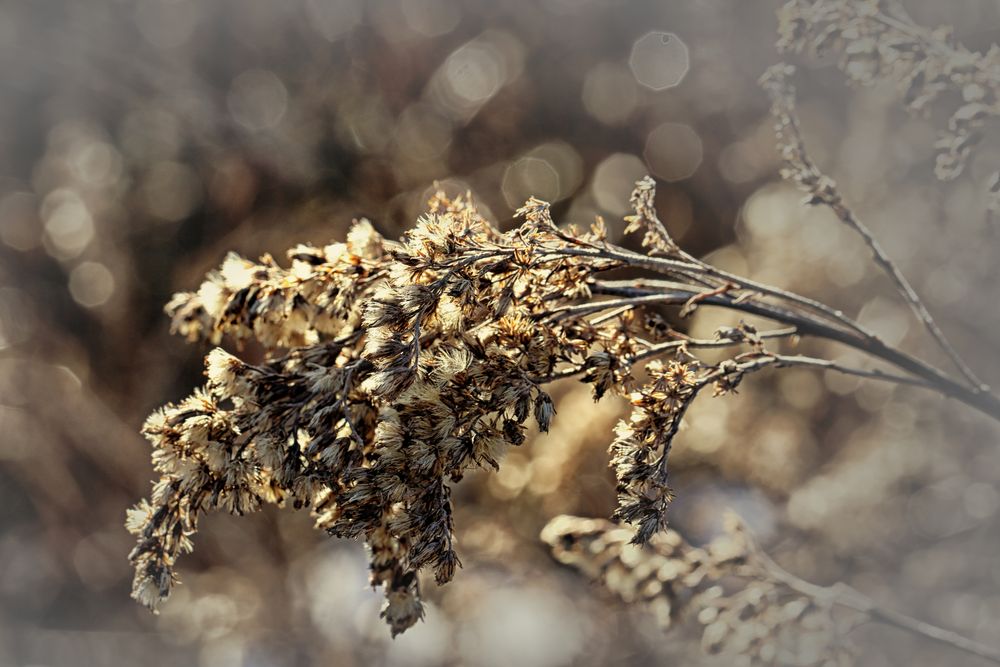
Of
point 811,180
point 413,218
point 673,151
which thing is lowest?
point 811,180

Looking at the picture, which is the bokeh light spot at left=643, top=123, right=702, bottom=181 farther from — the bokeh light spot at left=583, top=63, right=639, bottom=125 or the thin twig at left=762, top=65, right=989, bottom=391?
the thin twig at left=762, top=65, right=989, bottom=391

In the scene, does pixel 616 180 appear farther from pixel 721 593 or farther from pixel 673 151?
pixel 721 593

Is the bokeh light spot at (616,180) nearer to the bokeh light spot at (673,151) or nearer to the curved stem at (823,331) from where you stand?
the bokeh light spot at (673,151)

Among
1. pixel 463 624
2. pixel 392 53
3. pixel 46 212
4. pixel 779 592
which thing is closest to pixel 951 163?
pixel 779 592

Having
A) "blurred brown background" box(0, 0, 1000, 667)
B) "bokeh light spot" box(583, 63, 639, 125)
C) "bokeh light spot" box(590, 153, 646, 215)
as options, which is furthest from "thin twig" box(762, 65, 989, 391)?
"bokeh light spot" box(583, 63, 639, 125)

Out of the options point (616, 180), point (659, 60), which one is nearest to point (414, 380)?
point (616, 180)

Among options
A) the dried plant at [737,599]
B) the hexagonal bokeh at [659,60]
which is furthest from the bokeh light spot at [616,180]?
the dried plant at [737,599]

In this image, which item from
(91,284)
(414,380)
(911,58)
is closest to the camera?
(414,380)
